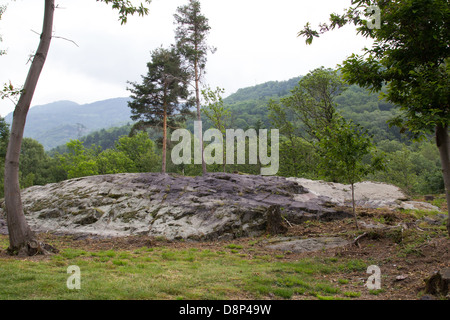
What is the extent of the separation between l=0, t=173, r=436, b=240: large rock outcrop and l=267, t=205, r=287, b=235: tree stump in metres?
0.52

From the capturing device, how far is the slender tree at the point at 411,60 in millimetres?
7613

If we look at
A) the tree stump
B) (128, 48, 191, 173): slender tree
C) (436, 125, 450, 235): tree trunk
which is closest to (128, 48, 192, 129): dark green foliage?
(128, 48, 191, 173): slender tree

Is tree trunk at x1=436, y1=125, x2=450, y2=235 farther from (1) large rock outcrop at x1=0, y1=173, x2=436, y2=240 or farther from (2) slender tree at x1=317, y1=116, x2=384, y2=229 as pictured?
(1) large rock outcrop at x1=0, y1=173, x2=436, y2=240

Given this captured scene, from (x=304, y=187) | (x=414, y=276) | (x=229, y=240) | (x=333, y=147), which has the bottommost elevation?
(x=229, y=240)

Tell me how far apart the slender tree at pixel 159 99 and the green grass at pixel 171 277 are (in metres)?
19.4

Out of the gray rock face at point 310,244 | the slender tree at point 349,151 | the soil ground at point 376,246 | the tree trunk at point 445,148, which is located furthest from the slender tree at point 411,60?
the gray rock face at point 310,244

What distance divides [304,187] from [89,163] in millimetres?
39109

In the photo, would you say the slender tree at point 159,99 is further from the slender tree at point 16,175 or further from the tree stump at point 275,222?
the slender tree at point 16,175

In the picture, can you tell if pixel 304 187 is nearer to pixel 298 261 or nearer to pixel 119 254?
pixel 298 261

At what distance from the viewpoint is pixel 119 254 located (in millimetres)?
11391

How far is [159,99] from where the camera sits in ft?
98.8

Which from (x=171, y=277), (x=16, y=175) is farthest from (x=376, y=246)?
(x=16, y=175)

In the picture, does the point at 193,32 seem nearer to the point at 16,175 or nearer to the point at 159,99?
the point at 159,99
